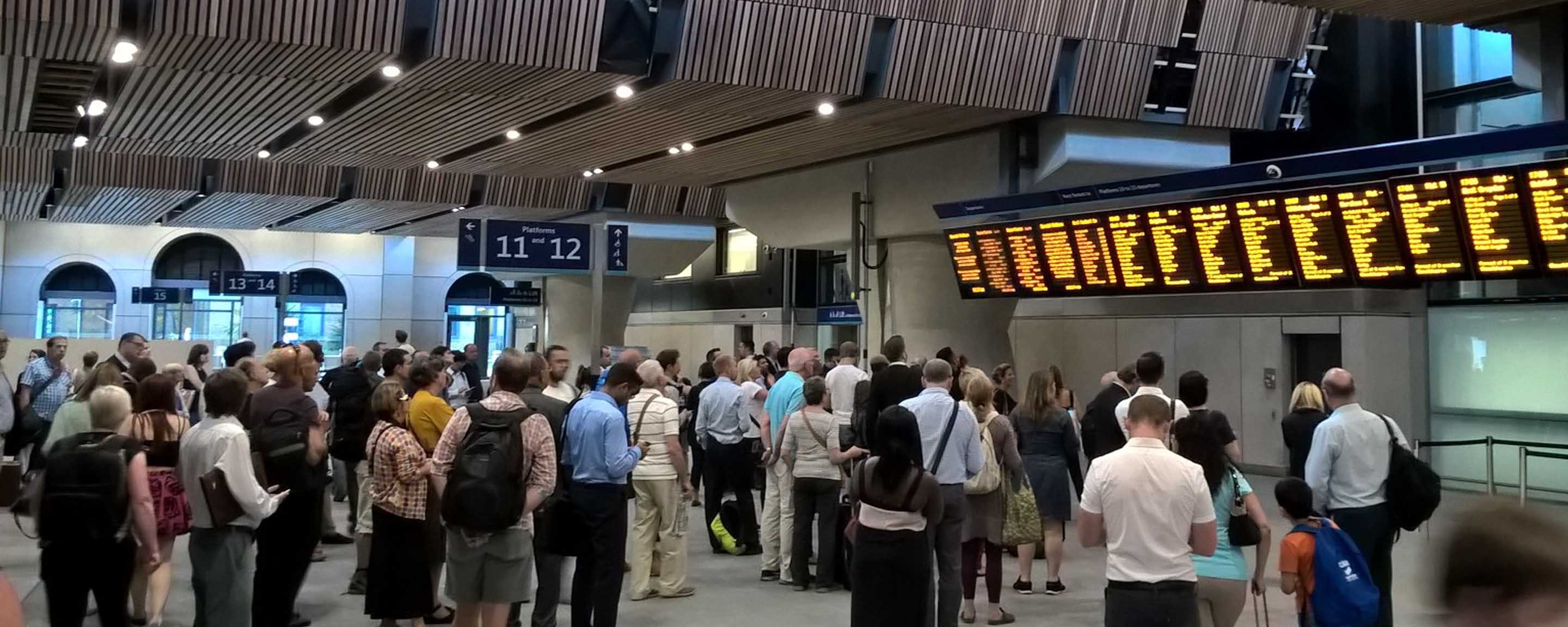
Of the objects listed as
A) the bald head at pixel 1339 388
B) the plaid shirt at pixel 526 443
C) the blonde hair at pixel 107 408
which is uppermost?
the bald head at pixel 1339 388

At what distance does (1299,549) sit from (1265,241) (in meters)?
6.26

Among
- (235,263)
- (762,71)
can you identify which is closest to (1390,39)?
(762,71)

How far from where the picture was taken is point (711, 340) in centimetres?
2753

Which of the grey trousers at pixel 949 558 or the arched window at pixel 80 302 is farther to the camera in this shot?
the arched window at pixel 80 302

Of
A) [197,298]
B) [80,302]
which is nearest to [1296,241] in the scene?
[197,298]

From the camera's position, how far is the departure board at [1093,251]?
11594 mm

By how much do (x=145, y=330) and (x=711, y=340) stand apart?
1667 cm

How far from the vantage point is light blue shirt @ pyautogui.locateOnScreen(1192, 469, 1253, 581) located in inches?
184

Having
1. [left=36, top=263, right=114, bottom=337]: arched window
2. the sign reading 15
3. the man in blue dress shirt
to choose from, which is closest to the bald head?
the man in blue dress shirt

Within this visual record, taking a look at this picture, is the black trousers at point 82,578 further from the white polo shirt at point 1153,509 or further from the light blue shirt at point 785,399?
the light blue shirt at point 785,399

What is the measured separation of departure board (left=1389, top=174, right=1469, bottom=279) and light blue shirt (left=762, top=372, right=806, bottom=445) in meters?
5.09

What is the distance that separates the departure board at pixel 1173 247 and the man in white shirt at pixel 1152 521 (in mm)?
7260

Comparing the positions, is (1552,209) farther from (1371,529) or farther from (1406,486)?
(1371,529)

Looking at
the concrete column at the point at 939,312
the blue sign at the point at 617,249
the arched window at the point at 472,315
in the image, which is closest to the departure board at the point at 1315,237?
the concrete column at the point at 939,312
